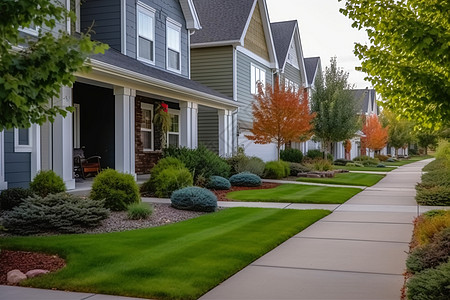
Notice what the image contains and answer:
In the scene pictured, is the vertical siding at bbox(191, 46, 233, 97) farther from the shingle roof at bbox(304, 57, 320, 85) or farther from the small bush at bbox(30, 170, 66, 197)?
the shingle roof at bbox(304, 57, 320, 85)

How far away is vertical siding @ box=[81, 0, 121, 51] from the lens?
16.3 metres

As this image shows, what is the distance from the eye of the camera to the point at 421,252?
577cm

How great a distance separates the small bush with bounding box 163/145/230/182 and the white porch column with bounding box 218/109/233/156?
3682mm

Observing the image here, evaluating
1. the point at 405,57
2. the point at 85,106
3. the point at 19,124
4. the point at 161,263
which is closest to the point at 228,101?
the point at 85,106

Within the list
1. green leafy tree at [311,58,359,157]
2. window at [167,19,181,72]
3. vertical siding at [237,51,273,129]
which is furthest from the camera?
green leafy tree at [311,58,359,157]

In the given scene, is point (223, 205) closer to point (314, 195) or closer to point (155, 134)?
point (314, 195)

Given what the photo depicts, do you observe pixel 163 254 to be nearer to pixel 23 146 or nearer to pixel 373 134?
pixel 23 146

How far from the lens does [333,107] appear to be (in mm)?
31703

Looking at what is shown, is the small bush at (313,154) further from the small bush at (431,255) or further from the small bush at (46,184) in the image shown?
the small bush at (431,255)

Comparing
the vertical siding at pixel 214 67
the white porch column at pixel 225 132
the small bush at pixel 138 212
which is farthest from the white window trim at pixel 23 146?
the vertical siding at pixel 214 67

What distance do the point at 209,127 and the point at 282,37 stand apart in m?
12.2

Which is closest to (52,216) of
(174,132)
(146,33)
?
(146,33)

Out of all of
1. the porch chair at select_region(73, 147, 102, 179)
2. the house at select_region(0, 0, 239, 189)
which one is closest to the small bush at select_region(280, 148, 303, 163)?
the house at select_region(0, 0, 239, 189)

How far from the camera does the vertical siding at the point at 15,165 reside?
10461 mm
